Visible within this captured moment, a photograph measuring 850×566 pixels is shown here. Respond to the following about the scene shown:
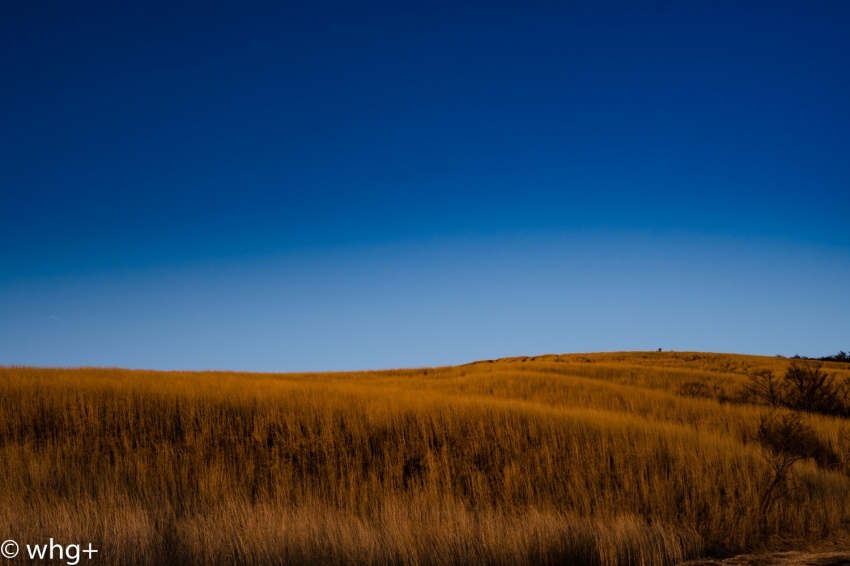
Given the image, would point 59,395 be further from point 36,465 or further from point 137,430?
point 36,465

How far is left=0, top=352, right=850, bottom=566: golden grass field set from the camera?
5.07 meters

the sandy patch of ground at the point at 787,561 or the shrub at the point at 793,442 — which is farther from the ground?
the sandy patch of ground at the point at 787,561

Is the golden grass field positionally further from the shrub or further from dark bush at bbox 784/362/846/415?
dark bush at bbox 784/362/846/415

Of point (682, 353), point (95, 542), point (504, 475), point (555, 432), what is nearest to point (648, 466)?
point (555, 432)

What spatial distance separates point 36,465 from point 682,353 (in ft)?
169

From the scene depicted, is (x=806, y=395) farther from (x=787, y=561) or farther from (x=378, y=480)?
(x=787, y=561)

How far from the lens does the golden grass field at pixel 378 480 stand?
507cm

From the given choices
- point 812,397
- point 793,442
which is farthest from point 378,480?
point 812,397

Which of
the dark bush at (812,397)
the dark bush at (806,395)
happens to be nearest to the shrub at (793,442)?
the dark bush at (806,395)

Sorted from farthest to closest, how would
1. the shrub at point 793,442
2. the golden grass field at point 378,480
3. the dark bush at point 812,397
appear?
the dark bush at point 812,397, the shrub at point 793,442, the golden grass field at point 378,480

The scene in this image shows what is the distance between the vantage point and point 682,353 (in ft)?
163

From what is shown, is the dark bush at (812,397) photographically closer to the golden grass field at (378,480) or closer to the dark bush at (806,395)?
the dark bush at (806,395)

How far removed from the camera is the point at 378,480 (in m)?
9.24

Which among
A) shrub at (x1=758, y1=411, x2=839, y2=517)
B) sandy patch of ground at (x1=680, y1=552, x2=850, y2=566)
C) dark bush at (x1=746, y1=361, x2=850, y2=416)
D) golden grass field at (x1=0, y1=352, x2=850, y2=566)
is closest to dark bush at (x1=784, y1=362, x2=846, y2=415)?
dark bush at (x1=746, y1=361, x2=850, y2=416)
